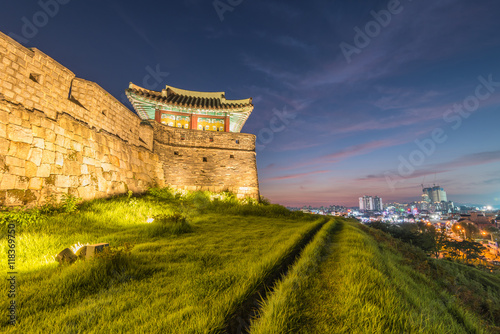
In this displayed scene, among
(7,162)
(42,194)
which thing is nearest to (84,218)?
(42,194)

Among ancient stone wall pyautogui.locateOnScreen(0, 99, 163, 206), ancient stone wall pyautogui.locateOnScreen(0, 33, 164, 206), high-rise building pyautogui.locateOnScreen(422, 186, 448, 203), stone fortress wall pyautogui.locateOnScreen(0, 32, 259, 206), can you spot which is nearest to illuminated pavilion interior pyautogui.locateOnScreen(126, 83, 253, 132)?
stone fortress wall pyautogui.locateOnScreen(0, 32, 259, 206)

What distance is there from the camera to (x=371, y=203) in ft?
502

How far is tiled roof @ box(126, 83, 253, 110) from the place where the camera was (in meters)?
16.8

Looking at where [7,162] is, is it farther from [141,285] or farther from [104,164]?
[141,285]

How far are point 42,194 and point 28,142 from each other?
5.39 ft

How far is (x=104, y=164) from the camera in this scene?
857 cm

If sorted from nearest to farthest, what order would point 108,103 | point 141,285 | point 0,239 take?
point 141,285
point 0,239
point 108,103

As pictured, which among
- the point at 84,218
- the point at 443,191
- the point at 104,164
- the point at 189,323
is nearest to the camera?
the point at 189,323

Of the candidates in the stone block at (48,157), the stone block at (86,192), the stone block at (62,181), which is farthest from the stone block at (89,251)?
the stone block at (86,192)

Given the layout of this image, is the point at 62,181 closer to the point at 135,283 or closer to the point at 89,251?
the point at 89,251

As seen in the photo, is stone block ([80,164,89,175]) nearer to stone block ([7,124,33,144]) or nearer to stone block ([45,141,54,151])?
stone block ([45,141,54,151])

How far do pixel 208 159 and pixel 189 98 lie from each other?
27.5ft

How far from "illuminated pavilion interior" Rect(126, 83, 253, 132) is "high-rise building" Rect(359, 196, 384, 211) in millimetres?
165652

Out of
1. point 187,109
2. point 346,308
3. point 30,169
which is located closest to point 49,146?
point 30,169
